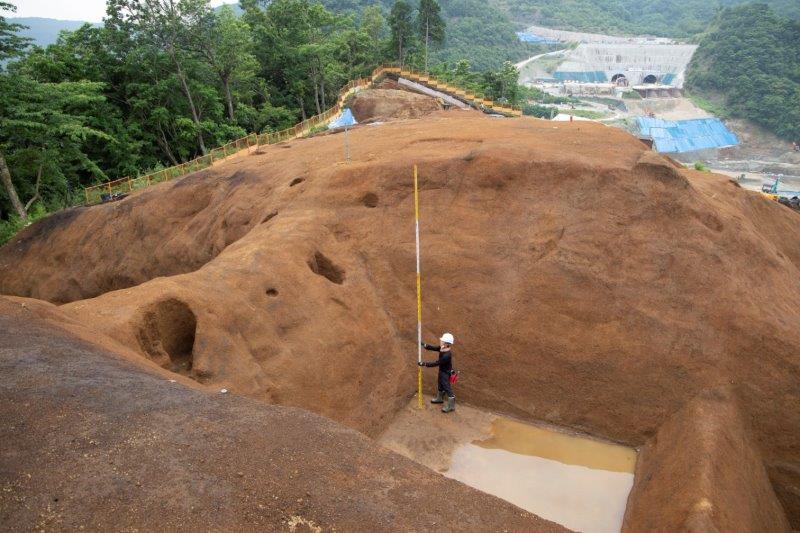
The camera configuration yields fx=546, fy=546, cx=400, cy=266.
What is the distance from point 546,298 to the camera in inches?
409

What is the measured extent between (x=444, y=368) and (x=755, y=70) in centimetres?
9719

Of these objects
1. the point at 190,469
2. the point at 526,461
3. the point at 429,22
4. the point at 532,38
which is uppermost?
the point at 429,22

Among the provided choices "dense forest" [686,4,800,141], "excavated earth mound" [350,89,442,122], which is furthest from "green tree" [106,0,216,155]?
"dense forest" [686,4,800,141]

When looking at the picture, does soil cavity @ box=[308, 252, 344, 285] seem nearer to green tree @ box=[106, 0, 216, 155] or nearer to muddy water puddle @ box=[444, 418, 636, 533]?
muddy water puddle @ box=[444, 418, 636, 533]

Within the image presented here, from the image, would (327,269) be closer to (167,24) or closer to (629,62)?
(167,24)

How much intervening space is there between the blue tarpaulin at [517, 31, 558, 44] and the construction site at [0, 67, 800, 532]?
131 m

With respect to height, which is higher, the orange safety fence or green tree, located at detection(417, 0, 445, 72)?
green tree, located at detection(417, 0, 445, 72)

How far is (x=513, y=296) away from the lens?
1062 cm

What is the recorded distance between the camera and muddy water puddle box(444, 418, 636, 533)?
794cm

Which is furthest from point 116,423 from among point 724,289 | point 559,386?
point 724,289

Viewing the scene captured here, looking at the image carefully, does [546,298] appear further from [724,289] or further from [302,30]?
[302,30]

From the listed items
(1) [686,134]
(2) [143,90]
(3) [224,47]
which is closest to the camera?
(2) [143,90]

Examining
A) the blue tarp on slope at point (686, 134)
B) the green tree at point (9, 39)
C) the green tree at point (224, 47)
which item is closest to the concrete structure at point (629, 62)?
the blue tarp on slope at point (686, 134)

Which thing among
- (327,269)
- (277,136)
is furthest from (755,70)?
(327,269)
